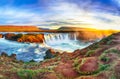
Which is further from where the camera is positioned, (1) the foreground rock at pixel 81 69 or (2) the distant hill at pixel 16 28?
(2) the distant hill at pixel 16 28

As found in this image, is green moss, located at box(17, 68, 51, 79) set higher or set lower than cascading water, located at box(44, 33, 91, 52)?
lower

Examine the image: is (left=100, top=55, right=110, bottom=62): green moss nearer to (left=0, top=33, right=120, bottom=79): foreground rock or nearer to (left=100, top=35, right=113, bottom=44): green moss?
(left=0, top=33, right=120, bottom=79): foreground rock

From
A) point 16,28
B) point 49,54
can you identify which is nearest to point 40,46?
point 49,54

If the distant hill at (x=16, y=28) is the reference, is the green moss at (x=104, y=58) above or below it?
below

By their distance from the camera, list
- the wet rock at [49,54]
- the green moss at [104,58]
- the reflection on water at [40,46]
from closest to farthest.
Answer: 1. the green moss at [104,58]
2. the reflection on water at [40,46]
3. the wet rock at [49,54]

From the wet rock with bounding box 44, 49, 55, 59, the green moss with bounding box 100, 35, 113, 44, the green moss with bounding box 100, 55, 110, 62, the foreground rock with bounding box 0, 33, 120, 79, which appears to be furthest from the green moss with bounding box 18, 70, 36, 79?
the green moss with bounding box 100, 35, 113, 44

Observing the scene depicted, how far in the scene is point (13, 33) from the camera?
8523 millimetres

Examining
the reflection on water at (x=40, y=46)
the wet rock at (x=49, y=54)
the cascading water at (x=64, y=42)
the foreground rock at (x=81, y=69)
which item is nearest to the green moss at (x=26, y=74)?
the foreground rock at (x=81, y=69)

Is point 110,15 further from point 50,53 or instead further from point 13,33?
point 13,33

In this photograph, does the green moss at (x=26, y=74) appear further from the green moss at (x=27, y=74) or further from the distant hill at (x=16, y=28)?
the distant hill at (x=16, y=28)

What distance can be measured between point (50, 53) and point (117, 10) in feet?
7.58

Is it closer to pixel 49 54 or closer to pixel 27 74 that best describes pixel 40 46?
pixel 49 54

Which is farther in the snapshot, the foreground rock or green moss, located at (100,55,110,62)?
green moss, located at (100,55,110,62)

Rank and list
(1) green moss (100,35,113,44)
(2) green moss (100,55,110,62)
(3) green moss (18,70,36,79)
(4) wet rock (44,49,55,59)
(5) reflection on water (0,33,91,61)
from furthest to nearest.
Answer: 1. (4) wet rock (44,49,55,59)
2. (5) reflection on water (0,33,91,61)
3. (1) green moss (100,35,113,44)
4. (2) green moss (100,55,110,62)
5. (3) green moss (18,70,36,79)
